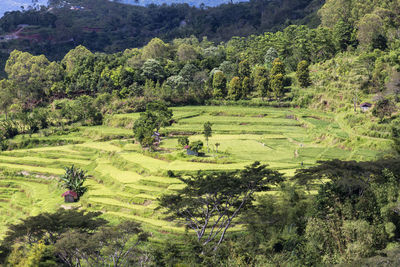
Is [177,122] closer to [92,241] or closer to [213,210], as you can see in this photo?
[213,210]

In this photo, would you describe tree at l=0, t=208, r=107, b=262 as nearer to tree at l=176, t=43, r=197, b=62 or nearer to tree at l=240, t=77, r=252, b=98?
tree at l=240, t=77, r=252, b=98

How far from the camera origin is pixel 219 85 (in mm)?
52906

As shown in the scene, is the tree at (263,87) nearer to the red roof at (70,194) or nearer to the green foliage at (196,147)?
the green foliage at (196,147)

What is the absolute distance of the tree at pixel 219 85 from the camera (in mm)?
52844

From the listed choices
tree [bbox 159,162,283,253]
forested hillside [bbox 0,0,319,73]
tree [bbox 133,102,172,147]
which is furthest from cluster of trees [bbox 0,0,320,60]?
tree [bbox 159,162,283,253]

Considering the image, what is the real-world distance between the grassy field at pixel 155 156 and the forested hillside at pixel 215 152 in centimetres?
16

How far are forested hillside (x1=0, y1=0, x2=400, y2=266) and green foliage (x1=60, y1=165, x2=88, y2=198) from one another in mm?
112

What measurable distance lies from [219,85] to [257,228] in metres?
34.1

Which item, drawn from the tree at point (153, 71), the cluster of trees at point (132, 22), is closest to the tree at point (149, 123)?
the tree at point (153, 71)

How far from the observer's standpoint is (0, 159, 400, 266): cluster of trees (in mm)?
17688

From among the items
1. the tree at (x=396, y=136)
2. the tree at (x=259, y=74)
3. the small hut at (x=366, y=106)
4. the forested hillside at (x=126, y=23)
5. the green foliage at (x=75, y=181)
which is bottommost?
the green foliage at (x=75, y=181)

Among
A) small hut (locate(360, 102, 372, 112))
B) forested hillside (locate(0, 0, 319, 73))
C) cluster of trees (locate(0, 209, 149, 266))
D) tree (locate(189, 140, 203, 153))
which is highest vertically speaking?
forested hillside (locate(0, 0, 319, 73))

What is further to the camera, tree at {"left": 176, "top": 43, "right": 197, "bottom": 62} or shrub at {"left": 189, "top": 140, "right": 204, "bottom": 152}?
tree at {"left": 176, "top": 43, "right": 197, "bottom": 62}

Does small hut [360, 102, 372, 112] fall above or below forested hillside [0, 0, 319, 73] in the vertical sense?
below
